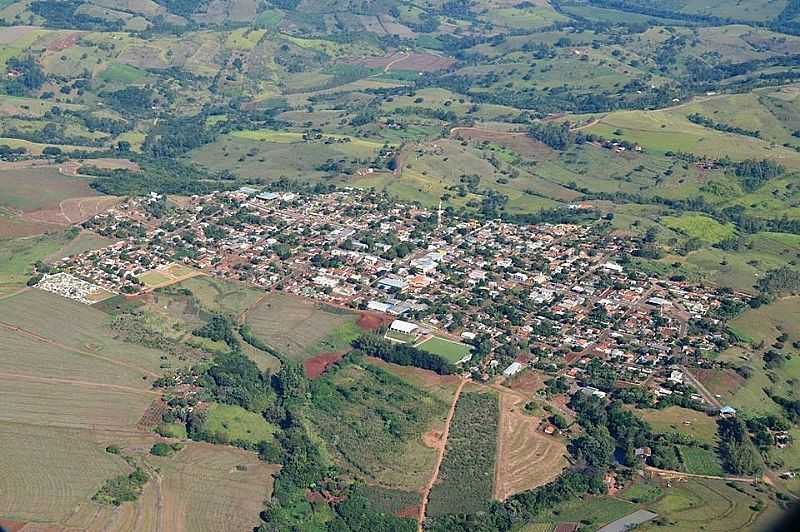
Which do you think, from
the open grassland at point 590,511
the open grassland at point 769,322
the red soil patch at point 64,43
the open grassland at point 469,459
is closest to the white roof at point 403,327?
the open grassland at point 469,459

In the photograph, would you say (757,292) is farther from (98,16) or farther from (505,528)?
(98,16)

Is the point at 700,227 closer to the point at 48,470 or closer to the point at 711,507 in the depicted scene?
the point at 711,507

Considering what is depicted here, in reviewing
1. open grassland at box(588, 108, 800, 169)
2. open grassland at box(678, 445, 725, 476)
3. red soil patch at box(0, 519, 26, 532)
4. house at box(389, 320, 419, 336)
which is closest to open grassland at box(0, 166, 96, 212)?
house at box(389, 320, 419, 336)

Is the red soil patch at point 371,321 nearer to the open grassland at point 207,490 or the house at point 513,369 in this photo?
the house at point 513,369

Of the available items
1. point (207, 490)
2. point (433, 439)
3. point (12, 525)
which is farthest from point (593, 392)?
point (12, 525)

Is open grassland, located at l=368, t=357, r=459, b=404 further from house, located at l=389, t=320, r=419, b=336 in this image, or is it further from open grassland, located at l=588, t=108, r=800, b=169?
open grassland, located at l=588, t=108, r=800, b=169

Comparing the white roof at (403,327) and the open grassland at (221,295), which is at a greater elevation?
the white roof at (403,327)

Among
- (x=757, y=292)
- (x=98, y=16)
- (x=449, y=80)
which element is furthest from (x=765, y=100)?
(x=98, y=16)
